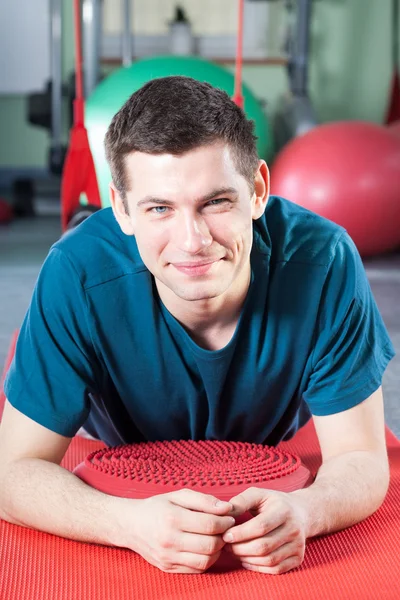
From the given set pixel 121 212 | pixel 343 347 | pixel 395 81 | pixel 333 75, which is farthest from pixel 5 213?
pixel 343 347

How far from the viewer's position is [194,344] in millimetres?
1354

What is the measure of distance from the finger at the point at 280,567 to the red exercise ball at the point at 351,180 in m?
2.54

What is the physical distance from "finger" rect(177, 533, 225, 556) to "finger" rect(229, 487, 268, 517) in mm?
43

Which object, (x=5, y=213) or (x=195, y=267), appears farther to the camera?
(x=5, y=213)

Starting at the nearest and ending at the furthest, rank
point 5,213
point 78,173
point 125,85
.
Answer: point 78,173, point 125,85, point 5,213

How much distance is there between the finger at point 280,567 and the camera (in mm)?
1171

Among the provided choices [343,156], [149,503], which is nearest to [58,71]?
[343,156]

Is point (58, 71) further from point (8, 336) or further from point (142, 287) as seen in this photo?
point (142, 287)

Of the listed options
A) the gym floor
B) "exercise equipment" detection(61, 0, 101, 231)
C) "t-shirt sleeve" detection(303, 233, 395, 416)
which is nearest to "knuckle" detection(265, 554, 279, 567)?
"t-shirt sleeve" detection(303, 233, 395, 416)

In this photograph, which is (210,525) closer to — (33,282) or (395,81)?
(33,282)

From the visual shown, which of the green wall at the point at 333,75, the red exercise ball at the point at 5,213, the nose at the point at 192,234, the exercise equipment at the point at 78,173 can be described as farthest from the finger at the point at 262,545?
the green wall at the point at 333,75

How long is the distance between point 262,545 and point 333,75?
4.80m

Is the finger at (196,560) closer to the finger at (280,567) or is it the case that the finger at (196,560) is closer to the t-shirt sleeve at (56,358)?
the finger at (280,567)

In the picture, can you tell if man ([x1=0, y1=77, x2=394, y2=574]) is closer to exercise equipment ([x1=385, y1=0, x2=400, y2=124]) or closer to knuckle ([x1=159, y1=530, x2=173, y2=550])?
knuckle ([x1=159, y1=530, x2=173, y2=550])
